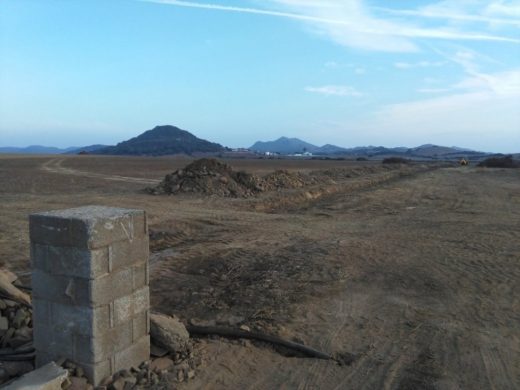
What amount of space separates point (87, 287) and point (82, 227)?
0.52 metres

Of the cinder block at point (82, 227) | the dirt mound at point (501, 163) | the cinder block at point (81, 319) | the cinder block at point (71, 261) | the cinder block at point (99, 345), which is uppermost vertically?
the cinder block at point (82, 227)

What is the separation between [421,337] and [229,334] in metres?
2.21

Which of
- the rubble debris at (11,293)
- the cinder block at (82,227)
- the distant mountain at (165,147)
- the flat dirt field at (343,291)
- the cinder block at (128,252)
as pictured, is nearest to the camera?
the cinder block at (82,227)

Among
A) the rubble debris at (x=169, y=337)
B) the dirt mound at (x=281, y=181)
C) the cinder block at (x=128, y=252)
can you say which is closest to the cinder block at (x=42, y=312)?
the cinder block at (x=128, y=252)

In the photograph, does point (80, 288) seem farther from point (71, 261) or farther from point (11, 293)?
point (11, 293)

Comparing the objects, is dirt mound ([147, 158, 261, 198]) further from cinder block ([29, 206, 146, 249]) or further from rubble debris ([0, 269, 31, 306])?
cinder block ([29, 206, 146, 249])

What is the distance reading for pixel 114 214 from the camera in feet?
14.4

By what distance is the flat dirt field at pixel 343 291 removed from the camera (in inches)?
191

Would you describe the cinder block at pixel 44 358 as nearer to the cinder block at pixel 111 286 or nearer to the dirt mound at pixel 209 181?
the cinder block at pixel 111 286

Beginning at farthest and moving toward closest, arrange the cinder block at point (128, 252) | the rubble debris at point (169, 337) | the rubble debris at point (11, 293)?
the rubble debris at point (11, 293)
the rubble debris at point (169, 337)
the cinder block at point (128, 252)

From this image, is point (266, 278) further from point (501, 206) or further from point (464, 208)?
point (501, 206)

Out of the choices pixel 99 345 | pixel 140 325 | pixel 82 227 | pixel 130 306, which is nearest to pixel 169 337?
pixel 140 325

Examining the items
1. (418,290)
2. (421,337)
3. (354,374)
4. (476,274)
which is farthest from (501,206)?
(354,374)

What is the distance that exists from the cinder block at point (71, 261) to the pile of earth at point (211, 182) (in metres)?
14.8
